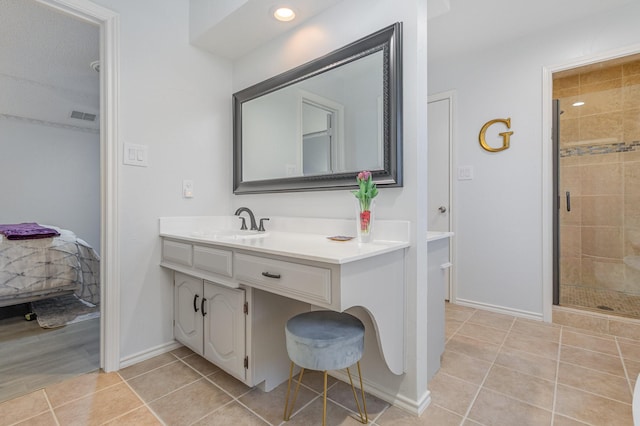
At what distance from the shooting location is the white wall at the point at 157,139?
1.83 metres

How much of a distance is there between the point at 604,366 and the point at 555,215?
47.4 inches

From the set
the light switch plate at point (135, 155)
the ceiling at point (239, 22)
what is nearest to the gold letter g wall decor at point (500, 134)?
the ceiling at point (239, 22)

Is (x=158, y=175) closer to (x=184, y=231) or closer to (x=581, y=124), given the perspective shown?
(x=184, y=231)

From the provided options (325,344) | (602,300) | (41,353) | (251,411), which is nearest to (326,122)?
(325,344)

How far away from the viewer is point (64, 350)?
199 centimetres

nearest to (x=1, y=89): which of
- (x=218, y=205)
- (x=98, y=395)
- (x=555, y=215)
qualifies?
(x=218, y=205)

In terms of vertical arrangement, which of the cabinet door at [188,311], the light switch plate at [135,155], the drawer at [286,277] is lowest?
the cabinet door at [188,311]

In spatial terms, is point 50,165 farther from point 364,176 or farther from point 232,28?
point 364,176

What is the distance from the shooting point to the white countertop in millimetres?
1146

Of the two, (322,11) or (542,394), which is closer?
(542,394)

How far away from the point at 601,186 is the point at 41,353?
510 centimetres

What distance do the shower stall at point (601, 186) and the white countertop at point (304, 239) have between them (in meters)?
2.49

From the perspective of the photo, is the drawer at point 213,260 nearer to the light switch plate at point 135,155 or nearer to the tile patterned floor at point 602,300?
the light switch plate at point 135,155

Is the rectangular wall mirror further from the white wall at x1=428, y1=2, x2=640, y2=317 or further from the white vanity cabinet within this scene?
the white wall at x1=428, y1=2, x2=640, y2=317
